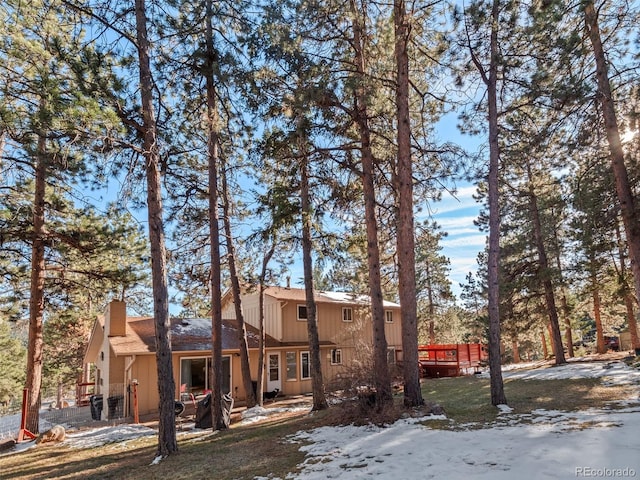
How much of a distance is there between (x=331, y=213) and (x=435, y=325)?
73.2 feet

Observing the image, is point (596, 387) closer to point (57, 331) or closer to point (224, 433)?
point (224, 433)

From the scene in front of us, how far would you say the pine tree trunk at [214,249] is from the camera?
860 cm

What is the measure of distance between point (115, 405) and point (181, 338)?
3.19m

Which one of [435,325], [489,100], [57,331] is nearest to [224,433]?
[489,100]

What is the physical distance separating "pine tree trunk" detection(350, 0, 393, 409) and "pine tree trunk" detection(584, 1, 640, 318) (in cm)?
508

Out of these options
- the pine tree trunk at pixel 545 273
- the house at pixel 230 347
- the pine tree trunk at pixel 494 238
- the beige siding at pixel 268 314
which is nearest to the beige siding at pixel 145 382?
the house at pixel 230 347

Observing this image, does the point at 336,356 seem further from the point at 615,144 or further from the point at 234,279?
the point at 615,144

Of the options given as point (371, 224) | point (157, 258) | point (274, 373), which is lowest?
point (274, 373)

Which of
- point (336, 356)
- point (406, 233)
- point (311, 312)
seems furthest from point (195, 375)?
point (406, 233)

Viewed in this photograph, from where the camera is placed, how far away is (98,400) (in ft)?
44.9

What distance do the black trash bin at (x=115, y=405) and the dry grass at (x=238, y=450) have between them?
3875 millimetres

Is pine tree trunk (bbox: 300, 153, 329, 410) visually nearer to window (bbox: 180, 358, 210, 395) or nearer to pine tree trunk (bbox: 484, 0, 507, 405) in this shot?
pine tree trunk (bbox: 484, 0, 507, 405)

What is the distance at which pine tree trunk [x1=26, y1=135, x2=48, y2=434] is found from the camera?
1071 centimetres

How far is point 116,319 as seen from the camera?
14.4m
